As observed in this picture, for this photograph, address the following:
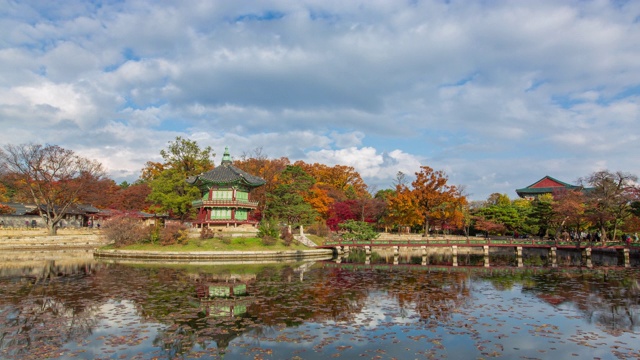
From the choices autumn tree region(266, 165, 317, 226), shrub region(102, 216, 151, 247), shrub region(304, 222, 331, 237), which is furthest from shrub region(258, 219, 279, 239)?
shrub region(304, 222, 331, 237)

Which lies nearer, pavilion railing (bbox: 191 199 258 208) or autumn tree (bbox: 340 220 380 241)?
pavilion railing (bbox: 191 199 258 208)

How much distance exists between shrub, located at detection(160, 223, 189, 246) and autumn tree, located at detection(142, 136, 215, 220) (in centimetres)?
1272

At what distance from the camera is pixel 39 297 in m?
17.0

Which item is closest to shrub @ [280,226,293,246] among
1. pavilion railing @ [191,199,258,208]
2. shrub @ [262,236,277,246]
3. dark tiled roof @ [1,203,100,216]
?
shrub @ [262,236,277,246]

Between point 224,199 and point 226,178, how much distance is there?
7.97 feet

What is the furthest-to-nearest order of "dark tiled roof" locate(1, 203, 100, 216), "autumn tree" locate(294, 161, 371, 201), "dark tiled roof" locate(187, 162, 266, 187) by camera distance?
"autumn tree" locate(294, 161, 371, 201) → "dark tiled roof" locate(1, 203, 100, 216) → "dark tiled roof" locate(187, 162, 266, 187)

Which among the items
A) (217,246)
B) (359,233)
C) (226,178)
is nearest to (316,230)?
(359,233)

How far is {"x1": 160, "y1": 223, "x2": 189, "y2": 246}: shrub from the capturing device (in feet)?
123

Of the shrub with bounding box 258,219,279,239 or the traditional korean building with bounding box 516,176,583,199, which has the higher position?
the traditional korean building with bounding box 516,176,583,199

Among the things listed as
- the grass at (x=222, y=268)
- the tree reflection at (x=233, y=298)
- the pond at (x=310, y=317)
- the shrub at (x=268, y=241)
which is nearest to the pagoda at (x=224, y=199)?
the shrub at (x=268, y=241)

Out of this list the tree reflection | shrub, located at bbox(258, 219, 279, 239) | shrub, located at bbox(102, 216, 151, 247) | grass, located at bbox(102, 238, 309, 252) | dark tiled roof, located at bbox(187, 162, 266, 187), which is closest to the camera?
the tree reflection

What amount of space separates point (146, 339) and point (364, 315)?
7155 mm

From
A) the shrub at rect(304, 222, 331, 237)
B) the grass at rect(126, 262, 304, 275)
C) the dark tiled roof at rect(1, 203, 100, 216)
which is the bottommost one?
the grass at rect(126, 262, 304, 275)

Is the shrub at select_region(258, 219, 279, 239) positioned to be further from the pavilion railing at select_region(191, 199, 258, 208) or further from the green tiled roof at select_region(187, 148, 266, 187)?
the green tiled roof at select_region(187, 148, 266, 187)
